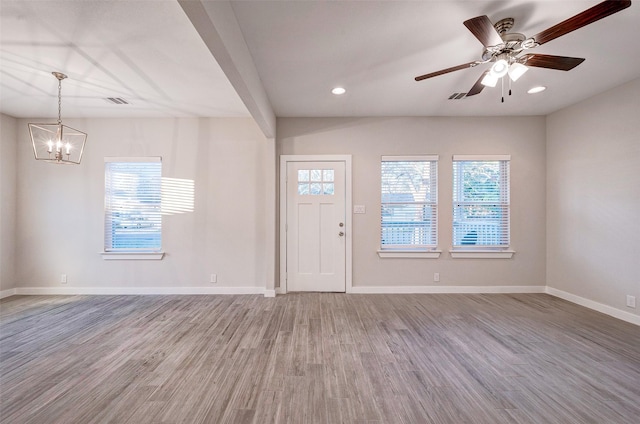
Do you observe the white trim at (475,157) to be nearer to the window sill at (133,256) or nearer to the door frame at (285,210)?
the door frame at (285,210)

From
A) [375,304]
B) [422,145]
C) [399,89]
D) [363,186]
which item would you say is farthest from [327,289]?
[399,89]

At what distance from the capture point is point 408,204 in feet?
13.3

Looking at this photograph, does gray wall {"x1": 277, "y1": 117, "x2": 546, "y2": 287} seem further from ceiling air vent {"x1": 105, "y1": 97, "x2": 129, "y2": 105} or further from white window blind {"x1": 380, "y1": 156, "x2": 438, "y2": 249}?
ceiling air vent {"x1": 105, "y1": 97, "x2": 129, "y2": 105}

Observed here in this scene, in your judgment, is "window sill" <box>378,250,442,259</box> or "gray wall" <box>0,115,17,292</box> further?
"window sill" <box>378,250,442,259</box>

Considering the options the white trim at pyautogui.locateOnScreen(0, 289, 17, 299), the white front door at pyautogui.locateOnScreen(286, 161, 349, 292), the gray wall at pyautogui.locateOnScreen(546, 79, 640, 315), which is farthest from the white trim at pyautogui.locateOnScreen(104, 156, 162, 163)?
the gray wall at pyautogui.locateOnScreen(546, 79, 640, 315)

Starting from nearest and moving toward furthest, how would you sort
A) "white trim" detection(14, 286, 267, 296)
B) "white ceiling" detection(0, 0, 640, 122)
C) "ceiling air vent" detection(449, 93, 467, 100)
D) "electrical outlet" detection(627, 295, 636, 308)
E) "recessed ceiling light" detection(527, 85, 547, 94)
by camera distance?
"white ceiling" detection(0, 0, 640, 122) < "electrical outlet" detection(627, 295, 636, 308) < "recessed ceiling light" detection(527, 85, 547, 94) < "ceiling air vent" detection(449, 93, 467, 100) < "white trim" detection(14, 286, 267, 296)

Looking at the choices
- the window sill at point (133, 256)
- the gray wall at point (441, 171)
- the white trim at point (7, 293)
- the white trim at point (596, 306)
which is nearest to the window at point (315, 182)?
the gray wall at point (441, 171)

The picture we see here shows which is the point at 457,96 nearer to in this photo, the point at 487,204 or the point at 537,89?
the point at 537,89

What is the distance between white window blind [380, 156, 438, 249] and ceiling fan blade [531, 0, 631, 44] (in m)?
2.29

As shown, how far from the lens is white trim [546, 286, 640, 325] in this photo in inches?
115

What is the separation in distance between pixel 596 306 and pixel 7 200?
8336 mm

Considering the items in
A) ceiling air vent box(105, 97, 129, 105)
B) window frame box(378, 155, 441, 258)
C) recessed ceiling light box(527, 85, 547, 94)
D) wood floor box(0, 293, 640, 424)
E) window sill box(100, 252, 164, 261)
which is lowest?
wood floor box(0, 293, 640, 424)

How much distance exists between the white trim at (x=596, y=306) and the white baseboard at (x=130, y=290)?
436 centimetres

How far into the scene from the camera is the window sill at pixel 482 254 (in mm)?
3969
